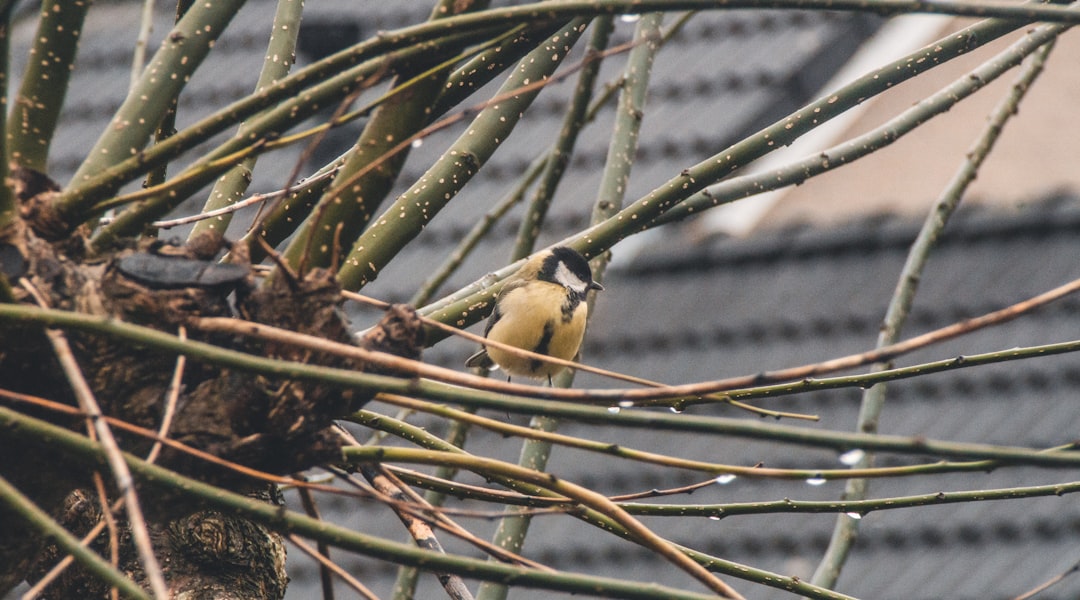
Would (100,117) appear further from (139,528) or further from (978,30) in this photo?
(139,528)

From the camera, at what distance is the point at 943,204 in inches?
81.6

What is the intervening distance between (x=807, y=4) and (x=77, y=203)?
0.71 m

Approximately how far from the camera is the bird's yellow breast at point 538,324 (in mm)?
2580

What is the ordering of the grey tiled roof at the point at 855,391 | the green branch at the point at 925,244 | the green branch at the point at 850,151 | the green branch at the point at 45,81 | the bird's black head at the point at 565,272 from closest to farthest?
the green branch at the point at 45,81
the green branch at the point at 850,151
the green branch at the point at 925,244
the bird's black head at the point at 565,272
the grey tiled roof at the point at 855,391

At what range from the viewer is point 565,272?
2639 millimetres

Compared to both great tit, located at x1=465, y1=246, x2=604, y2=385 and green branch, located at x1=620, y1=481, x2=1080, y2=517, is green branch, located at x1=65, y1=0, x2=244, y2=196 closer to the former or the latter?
green branch, located at x1=620, y1=481, x2=1080, y2=517

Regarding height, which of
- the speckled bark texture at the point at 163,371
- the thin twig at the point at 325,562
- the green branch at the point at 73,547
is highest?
the speckled bark texture at the point at 163,371

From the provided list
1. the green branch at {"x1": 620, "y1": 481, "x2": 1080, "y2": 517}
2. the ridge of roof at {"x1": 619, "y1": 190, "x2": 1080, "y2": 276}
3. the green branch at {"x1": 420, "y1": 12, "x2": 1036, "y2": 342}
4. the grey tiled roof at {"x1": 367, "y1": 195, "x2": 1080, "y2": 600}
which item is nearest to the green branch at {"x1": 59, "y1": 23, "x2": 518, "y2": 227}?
the green branch at {"x1": 420, "y1": 12, "x2": 1036, "y2": 342}

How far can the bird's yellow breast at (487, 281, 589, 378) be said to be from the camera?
2.58 m

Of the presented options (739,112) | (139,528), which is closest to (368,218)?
(139,528)

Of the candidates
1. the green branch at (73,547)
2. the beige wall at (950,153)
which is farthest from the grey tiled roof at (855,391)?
the green branch at (73,547)

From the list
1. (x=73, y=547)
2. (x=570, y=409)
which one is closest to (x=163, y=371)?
(x=73, y=547)

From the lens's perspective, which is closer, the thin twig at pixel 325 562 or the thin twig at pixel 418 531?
the thin twig at pixel 325 562

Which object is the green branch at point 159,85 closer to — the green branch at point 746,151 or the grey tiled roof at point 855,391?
the green branch at point 746,151
